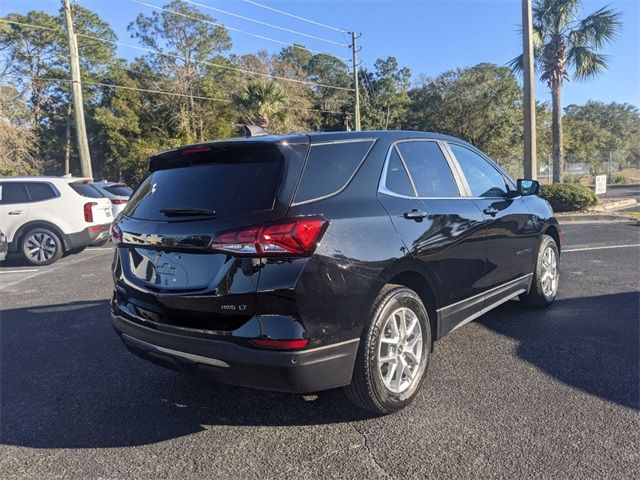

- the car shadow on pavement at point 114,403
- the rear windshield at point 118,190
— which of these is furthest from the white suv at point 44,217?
the car shadow on pavement at point 114,403

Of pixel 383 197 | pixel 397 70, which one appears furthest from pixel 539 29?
pixel 397 70

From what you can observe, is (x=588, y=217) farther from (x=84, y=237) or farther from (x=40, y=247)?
(x=40, y=247)

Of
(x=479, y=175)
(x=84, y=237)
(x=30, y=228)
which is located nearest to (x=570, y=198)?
A: (x=479, y=175)

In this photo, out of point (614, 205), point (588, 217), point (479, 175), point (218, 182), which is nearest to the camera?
point (218, 182)

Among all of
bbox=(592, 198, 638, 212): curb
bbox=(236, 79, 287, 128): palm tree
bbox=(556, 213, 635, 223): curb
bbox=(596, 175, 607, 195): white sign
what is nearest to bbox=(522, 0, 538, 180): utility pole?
bbox=(556, 213, 635, 223): curb

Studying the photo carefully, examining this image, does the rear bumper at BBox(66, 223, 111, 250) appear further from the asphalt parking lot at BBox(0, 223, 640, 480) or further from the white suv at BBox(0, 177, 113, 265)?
the asphalt parking lot at BBox(0, 223, 640, 480)

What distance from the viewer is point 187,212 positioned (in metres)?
2.71

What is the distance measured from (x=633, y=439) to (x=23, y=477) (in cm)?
323

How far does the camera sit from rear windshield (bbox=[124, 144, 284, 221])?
260 centimetres

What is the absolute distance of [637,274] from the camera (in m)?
6.44

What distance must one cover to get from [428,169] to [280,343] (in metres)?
1.86

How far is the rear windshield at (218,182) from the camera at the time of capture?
260cm

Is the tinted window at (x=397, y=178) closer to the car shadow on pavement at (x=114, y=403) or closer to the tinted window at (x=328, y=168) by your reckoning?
the tinted window at (x=328, y=168)

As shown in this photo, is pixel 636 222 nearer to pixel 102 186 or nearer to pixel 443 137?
pixel 443 137
